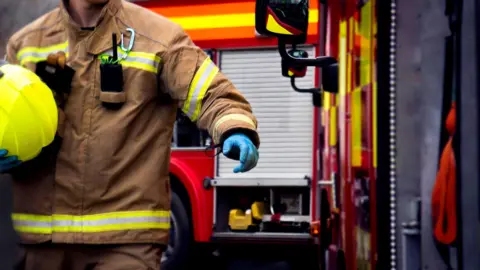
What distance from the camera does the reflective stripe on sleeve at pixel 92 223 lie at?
112 inches

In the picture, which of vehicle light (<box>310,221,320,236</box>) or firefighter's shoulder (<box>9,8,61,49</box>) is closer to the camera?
firefighter's shoulder (<box>9,8,61,49</box>)

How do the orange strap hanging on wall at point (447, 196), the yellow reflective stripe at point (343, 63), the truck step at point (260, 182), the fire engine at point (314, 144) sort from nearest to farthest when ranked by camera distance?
the orange strap hanging on wall at point (447, 196), the fire engine at point (314, 144), the yellow reflective stripe at point (343, 63), the truck step at point (260, 182)

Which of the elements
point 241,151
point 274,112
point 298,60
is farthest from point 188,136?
point 241,151

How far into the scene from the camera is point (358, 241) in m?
3.03

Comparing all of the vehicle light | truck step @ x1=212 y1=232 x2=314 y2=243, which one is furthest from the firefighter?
truck step @ x1=212 y1=232 x2=314 y2=243

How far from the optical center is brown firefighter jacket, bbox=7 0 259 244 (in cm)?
286

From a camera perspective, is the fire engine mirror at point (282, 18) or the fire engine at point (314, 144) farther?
the fire engine mirror at point (282, 18)

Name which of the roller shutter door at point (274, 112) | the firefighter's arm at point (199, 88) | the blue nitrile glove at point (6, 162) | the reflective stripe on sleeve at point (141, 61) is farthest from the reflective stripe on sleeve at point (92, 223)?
the roller shutter door at point (274, 112)

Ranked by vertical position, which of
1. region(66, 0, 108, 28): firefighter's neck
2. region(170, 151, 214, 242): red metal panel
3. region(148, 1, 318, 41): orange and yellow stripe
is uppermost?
region(148, 1, 318, 41): orange and yellow stripe

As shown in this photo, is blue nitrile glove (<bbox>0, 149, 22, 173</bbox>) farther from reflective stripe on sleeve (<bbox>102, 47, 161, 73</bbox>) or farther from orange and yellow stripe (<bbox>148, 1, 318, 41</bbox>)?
orange and yellow stripe (<bbox>148, 1, 318, 41</bbox>)

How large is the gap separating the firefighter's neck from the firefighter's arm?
0.94ft

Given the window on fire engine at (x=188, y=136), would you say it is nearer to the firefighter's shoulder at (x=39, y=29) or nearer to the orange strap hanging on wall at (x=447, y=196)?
the firefighter's shoulder at (x=39, y=29)

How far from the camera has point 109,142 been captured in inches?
113

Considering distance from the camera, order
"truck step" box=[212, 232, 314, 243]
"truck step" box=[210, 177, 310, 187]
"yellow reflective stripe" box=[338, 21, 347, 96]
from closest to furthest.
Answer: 1. "yellow reflective stripe" box=[338, 21, 347, 96]
2. "truck step" box=[212, 232, 314, 243]
3. "truck step" box=[210, 177, 310, 187]
